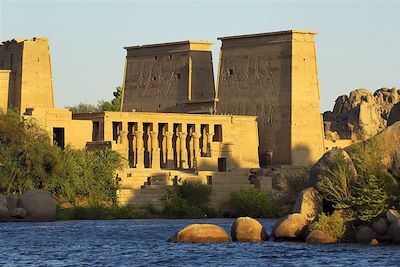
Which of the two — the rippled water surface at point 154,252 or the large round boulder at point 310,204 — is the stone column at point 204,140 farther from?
the large round boulder at point 310,204

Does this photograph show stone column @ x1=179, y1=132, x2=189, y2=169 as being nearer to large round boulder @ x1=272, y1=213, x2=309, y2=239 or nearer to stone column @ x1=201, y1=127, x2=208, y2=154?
stone column @ x1=201, y1=127, x2=208, y2=154

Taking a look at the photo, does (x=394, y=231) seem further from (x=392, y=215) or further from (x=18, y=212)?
(x=18, y=212)

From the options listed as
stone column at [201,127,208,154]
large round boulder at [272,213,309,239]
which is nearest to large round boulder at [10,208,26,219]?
large round boulder at [272,213,309,239]

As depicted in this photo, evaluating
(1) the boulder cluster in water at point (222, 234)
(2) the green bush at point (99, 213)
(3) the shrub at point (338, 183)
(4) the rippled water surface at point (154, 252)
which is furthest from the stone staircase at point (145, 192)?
(3) the shrub at point (338, 183)

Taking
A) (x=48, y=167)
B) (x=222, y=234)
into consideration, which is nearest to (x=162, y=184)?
(x=48, y=167)

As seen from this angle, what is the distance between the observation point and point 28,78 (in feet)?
252

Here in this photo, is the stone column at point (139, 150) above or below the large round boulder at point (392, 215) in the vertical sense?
above

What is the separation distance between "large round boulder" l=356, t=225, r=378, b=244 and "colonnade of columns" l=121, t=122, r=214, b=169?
114 ft

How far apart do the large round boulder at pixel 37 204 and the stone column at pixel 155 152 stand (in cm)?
1902

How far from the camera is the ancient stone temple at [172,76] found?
85188 mm

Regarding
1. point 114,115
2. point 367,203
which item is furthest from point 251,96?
point 367,203

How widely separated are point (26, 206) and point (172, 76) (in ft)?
101

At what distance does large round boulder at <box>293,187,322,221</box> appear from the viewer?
4416 centimetres

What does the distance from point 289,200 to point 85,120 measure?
42.9ft
